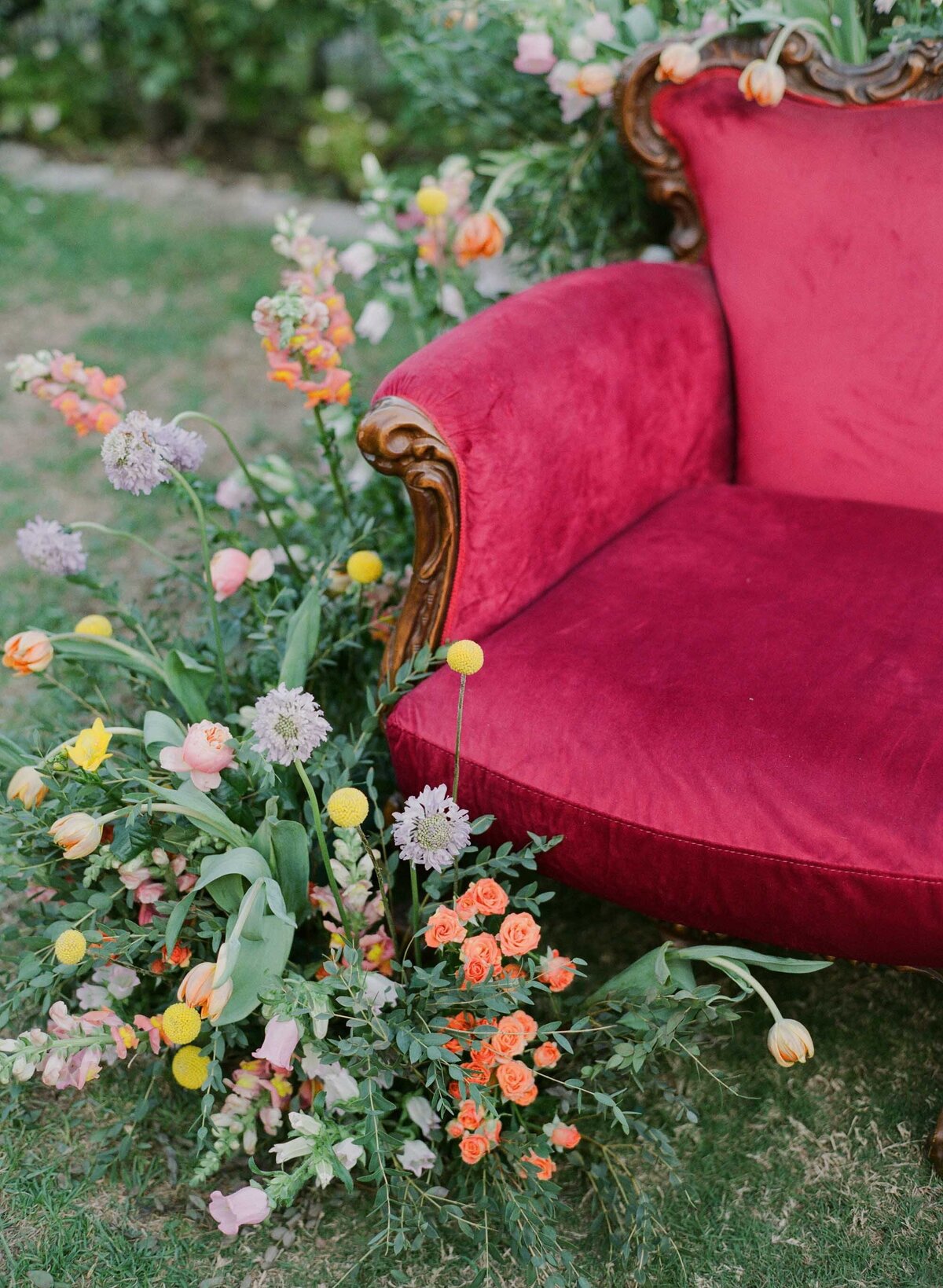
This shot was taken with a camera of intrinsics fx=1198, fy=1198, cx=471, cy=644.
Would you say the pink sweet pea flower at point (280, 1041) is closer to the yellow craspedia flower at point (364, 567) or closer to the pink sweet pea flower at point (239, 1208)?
the pink sweet pea flower at point (239, 1208)

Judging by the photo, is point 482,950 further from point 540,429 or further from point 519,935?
point 540,429

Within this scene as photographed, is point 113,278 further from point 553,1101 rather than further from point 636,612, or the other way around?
point 553,1101

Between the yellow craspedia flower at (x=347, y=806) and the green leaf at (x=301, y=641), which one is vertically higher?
the yellow craspedia flower at (x=347, y=806)

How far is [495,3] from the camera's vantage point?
1.92 metres

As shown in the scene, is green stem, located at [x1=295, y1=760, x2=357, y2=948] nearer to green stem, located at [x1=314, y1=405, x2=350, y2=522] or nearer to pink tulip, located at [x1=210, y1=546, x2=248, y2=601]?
pink tulip, located at [x1=210, y1=546, x2=248, y2=601]

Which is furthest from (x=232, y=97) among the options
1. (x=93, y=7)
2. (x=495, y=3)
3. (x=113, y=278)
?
(x=495, y=3)

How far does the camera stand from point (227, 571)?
146 cm

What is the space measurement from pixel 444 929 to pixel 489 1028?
0.12 m

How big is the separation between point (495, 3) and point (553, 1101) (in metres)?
1.64

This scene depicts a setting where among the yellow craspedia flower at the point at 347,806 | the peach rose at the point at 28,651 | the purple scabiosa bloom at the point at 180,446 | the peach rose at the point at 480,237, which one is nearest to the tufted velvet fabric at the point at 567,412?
the peach rose at the point at 480,237

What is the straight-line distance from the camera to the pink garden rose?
1.14m

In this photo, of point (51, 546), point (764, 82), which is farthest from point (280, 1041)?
point (764, 82)

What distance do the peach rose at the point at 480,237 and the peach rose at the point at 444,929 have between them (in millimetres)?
896

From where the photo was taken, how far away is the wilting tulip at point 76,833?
3.70 ft
